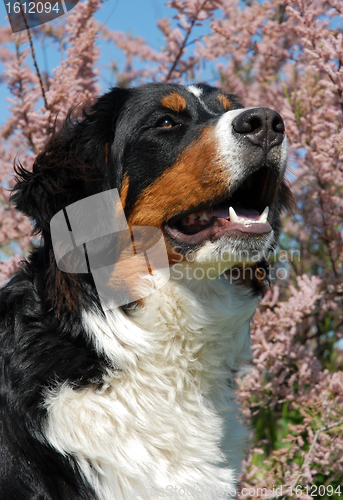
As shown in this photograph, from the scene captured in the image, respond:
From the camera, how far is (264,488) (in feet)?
11.2

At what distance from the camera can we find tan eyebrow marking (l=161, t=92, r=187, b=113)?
260cm

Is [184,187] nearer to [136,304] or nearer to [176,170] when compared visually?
[176,170]

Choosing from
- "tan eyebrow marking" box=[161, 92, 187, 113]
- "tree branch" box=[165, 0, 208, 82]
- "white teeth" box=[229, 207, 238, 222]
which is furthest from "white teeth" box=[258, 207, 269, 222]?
"tree branch" box=[165, 0, 208, 82]

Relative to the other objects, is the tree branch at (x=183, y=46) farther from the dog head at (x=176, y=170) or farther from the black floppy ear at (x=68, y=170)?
the black floppy ear at (x=68, y=170)

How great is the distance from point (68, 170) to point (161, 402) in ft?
4.17

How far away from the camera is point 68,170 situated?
94.7 inches

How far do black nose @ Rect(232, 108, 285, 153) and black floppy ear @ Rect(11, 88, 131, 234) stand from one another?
75 centimetres
